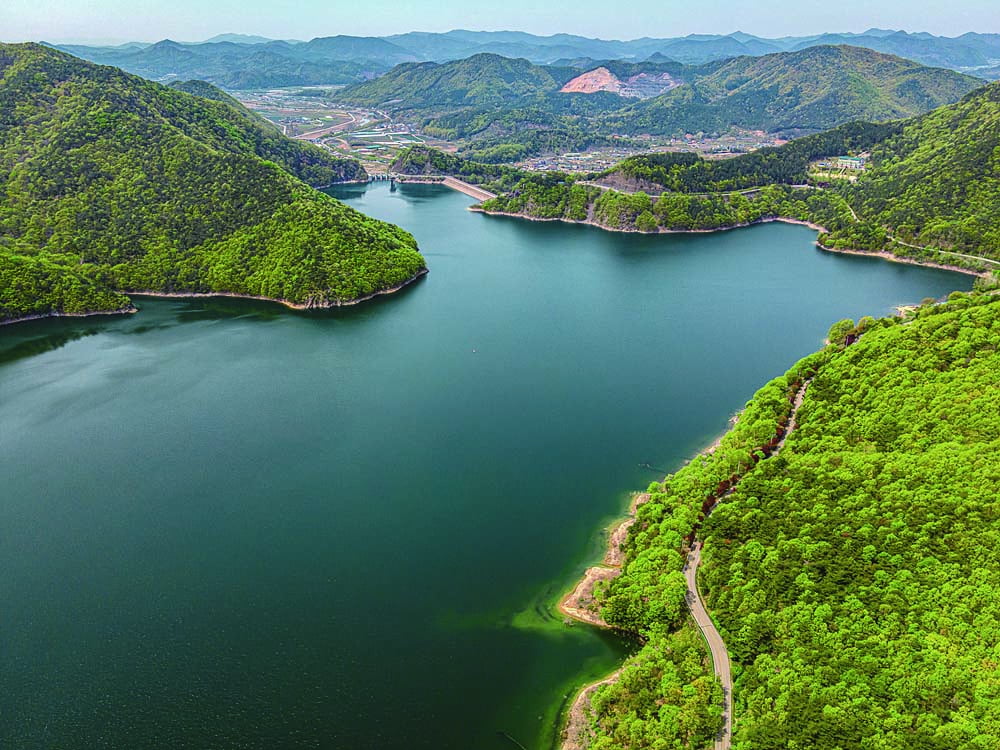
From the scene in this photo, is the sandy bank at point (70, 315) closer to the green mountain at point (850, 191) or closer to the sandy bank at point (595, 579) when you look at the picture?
the sandy bank at point (595, 579)

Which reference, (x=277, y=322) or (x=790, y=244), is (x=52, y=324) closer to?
(x=277, y=322)

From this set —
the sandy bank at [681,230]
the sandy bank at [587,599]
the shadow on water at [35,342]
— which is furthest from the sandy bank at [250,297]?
the sandy bank at [681,230]

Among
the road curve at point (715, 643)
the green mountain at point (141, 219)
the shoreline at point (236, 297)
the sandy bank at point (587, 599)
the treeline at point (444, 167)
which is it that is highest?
the treeline at point (444, 167)

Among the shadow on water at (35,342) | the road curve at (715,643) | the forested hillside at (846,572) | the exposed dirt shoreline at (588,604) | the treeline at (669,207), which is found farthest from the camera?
the treeline at (669,207)

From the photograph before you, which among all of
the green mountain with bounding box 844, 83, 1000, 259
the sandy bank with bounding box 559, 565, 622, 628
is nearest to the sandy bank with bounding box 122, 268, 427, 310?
the sandy bank with bounding box 559, 565, 622, 628

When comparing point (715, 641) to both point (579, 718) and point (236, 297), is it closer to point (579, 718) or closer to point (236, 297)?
point (579, 718)

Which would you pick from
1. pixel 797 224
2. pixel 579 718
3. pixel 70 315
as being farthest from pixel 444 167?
pixel 579 718

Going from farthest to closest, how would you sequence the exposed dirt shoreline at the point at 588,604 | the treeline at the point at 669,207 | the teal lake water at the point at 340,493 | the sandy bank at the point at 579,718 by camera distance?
the treeline at the point at 669,207, the teal lake water at the point at 340,493, the exposed dirt shoreline at the point at 588,604, the sandy bank at the point at 579,718

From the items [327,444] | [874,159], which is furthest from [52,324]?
[874,159]
